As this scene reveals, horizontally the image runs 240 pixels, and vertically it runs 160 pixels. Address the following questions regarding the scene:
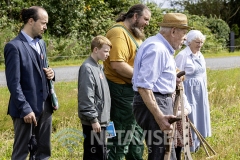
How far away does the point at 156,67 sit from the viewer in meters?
3.97

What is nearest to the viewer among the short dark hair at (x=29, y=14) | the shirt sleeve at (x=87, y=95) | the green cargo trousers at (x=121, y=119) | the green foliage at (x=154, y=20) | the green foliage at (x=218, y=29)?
the short dark hair at (x=29, y=14)

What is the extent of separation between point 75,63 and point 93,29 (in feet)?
17.9

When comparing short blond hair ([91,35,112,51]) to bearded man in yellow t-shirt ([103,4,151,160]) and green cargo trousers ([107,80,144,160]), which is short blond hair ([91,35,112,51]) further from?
green cargo trousers ([107,80,144,160])

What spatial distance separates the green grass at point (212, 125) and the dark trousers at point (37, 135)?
842 mm

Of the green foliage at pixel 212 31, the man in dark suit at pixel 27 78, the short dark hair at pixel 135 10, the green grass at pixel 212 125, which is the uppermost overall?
the short dark hair at pixel 135 10

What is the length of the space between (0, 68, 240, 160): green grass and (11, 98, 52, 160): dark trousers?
0.84 meters

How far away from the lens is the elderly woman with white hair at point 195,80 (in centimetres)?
629

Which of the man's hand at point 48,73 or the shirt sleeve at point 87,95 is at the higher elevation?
the man's hand at point 48,73

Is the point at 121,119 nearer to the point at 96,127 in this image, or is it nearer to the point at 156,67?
the point at 96,127

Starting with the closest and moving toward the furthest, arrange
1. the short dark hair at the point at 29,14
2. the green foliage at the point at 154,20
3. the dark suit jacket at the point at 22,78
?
the dark suit jacket at the point at 22,78 < the short dark hair at the point at 29,14 < the green foliage at the point at 154,20

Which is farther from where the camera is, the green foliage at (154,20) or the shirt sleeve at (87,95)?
the green foliage at (154,20)

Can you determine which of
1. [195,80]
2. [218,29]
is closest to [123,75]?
[195,80]

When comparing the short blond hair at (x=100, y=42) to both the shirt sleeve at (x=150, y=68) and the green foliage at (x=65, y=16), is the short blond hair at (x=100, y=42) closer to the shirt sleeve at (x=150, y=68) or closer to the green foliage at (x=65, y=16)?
the shirt sleeve at (x=150, y=68)

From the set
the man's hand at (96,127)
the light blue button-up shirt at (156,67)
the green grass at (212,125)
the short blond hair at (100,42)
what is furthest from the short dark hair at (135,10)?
the green grass at (212,125)
